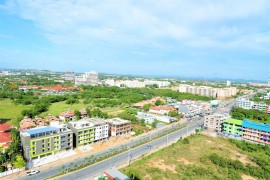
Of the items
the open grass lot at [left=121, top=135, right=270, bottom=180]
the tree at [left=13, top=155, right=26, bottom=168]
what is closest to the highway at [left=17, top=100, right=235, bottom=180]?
the tree at [left=13, top=155, right=26, bottom=168]

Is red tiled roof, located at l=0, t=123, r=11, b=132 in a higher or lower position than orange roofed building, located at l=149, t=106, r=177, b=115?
lower

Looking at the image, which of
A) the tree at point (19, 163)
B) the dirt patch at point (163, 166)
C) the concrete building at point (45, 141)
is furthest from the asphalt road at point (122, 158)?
the concrete building at point (45, 141)

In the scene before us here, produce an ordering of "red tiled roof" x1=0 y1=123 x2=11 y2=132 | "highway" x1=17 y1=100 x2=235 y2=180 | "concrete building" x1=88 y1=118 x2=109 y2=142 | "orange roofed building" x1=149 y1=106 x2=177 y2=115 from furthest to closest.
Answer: "orange roofed building" x1=149 y1=106 x2=177 y2=115
"red tiled roof" x1=0 y1=123 x2=11 y2=132
"concrete building" x1=88 y1=118 x2=109 y2=142
"highway" x1=17 y1=100 x2=235 y2=180

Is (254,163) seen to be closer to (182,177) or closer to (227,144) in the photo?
(227,144)

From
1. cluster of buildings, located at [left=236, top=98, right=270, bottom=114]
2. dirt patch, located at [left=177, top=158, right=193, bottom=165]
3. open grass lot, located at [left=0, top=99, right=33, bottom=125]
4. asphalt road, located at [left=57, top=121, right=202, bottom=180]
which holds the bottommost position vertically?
dirt patch, located at [left=177, top=158, right=193, bottom=165]

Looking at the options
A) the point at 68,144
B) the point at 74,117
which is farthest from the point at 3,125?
the point at 68,144

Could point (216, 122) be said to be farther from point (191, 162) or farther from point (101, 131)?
point (101, 131)

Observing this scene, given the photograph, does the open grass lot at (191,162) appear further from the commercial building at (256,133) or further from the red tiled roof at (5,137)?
the red tiled roof at (5,137)

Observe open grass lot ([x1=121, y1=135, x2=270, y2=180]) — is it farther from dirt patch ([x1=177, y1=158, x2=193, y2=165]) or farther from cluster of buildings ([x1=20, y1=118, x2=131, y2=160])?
cluster of buildings ([x1=20, y1=118, x2=131, y2=160])
